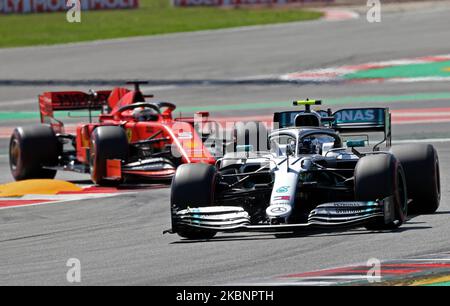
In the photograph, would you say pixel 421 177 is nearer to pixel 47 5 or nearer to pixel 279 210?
pixel 279 210

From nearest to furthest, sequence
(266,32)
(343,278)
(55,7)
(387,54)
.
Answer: (343,278)
(387,54)
(266,32)
(55,7)

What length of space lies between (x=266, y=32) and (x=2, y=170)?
19067 millimetres

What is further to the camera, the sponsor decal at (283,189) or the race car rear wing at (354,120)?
the race car rear wing at (354,120)

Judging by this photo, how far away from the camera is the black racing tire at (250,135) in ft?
49.9

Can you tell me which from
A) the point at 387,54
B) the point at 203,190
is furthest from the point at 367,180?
the point at 387,54

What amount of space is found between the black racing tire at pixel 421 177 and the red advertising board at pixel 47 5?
110 ft

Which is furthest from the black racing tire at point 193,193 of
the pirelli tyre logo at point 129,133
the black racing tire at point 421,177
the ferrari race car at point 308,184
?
the pirelli tyre logo at point 129,133

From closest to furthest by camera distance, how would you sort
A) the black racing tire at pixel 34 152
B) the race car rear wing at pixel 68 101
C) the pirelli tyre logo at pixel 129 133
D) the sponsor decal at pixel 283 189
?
the sponsor decal at pixel 283 189, the pirelli tyre logo at pixel 129 133, the black racing tire at pixel 34 152, the race car rear wing at pixel 68 101

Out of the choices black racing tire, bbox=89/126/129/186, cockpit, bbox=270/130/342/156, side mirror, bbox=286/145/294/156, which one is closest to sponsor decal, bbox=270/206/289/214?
cockpit, bbox=270/130/342/156

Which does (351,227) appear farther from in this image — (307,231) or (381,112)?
(381,112)

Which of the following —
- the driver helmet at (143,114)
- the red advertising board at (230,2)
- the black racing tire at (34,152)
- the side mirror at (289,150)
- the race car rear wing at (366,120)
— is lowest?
the black racing tire at (34,152)

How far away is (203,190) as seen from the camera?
41.4ft

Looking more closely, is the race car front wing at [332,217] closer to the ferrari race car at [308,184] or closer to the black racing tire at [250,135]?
the ferrari race car at [308,184]

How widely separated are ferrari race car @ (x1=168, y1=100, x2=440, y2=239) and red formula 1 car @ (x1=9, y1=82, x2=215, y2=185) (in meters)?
3.37
